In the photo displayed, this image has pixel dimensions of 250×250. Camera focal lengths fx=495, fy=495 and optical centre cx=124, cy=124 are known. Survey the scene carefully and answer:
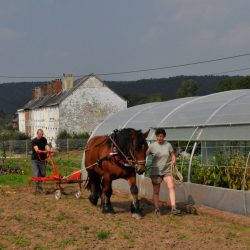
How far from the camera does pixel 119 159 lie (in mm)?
9891

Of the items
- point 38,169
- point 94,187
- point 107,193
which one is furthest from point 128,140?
point 38,169

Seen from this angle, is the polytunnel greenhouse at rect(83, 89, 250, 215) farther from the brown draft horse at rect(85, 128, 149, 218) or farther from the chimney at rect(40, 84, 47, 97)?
the chimney at rect(40, 84, 47, 97)

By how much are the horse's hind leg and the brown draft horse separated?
0.22 meters

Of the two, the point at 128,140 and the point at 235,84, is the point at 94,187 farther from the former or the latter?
the point at 235,84

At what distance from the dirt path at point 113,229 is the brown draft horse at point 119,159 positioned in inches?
→ 19.3

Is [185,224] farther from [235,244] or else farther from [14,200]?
[14,200]

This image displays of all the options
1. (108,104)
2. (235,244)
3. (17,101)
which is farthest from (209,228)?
(17,101)

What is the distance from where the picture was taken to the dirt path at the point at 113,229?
748 centimetres

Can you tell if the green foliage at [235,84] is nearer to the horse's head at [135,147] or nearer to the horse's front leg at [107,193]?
the horse's front leg at [107,193]

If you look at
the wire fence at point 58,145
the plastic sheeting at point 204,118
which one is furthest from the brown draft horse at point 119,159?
the wire fence at point 58,145

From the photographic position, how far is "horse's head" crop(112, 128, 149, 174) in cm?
929

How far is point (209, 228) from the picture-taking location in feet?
28.0

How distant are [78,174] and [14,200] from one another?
5.73 ft

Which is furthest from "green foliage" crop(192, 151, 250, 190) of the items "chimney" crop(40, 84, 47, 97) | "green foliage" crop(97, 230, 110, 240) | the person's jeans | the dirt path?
"chimney" crop(40, 84, 47, 97)
